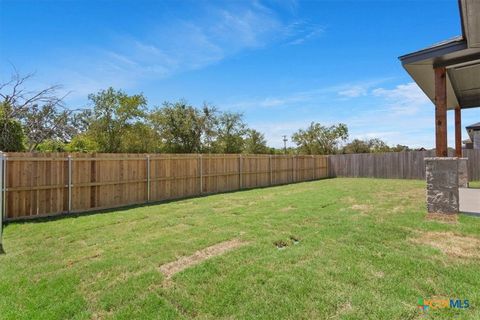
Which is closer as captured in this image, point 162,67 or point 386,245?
point 386,245

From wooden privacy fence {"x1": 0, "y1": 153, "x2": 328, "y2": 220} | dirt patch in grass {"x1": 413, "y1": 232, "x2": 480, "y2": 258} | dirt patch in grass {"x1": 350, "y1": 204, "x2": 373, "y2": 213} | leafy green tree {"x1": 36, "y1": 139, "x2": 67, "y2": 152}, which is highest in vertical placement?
leafy green tree {"x1": 36, "y1": 139, "x2": 67, "y2": 152}

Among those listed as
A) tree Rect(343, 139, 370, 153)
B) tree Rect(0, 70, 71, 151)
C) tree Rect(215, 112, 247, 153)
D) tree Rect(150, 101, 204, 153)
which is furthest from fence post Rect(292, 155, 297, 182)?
tree Rect(343, 139, 370, 153)

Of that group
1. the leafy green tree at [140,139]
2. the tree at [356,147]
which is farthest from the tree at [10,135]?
the tree at [356,147]

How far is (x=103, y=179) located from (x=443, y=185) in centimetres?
838

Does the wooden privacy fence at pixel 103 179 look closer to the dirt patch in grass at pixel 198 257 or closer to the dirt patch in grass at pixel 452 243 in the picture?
the dirt patch in grass at pixel 198 257

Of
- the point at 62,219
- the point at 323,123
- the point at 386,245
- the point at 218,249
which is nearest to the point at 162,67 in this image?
the point at 62,219

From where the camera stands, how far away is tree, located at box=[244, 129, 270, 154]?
25848mm

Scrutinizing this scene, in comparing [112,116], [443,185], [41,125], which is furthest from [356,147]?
[41,125]

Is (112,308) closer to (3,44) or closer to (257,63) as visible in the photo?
(3,44)

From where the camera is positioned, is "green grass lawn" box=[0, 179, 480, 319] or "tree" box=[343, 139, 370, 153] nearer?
"green grass lawn" box=[0, 179, 480, 319]

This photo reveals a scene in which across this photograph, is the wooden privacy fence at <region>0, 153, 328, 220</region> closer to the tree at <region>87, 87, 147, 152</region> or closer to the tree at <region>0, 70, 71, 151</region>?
the tree at <region>0, 70, 71, 151</region>

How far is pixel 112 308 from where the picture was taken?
2.43 m

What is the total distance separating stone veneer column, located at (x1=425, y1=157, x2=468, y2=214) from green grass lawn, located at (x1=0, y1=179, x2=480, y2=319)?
0.36 metres

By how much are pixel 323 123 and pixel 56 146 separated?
25178 millimetres
